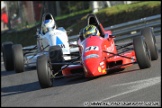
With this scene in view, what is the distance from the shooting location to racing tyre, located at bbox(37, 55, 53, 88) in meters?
10.9

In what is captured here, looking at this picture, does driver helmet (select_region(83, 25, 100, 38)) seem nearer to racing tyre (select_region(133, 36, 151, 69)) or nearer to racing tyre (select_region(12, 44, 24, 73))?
racing tyre (select_region(133, 36, 151, 69))

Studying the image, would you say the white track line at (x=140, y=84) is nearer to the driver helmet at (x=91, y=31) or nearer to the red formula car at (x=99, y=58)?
the red formula car at (x=99, y=58)

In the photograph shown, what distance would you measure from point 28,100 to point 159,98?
9.09ft

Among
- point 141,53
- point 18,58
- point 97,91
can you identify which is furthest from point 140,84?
point 18,58

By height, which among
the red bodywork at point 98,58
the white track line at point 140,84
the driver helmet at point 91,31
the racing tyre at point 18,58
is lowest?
the racing tyre at point 18,58

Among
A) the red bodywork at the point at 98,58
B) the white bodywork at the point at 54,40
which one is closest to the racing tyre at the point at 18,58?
the white bodywork at the point at 54,40

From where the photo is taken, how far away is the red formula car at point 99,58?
1091 cm

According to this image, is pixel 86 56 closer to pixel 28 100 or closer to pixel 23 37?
pixel 28 100

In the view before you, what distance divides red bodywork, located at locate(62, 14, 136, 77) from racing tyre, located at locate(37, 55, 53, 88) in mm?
738

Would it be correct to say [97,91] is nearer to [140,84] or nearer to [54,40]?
[140,84]

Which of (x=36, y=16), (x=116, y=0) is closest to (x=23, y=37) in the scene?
(x=36, y=16)

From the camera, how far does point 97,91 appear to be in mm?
9859

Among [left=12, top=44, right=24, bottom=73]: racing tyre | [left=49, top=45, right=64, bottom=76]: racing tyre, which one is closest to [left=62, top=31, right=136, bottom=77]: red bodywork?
[left=49, top=45, right=64, bottom=76]: racing tyre

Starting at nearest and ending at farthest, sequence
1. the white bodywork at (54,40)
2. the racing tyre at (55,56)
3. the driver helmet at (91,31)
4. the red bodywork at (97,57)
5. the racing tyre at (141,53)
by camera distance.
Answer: the red bodywork at (97,57)
the racing tyre at (141,53)
the driver helmet at (91,31)
the racing tyre at (55,56)
the white bodywork at (54,40)
